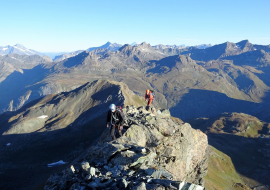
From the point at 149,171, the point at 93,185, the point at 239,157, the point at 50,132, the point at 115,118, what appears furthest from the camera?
the point at 239,157

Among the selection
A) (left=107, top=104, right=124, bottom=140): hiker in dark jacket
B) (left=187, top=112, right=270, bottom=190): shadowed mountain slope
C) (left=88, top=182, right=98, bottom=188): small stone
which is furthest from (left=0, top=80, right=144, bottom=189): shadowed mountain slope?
(left=187, top=112, right=270, bottom=190): shadowed mountain slope

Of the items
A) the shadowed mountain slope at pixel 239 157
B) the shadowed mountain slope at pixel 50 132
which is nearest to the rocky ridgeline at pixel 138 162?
the shadowed mountain slope at pixel 239 157

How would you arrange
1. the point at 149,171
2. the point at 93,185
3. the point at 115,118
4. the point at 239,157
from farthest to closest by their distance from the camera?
1. the point at 239,157
2. the point at 115,118
3. the point at 149,171
4. the point at 93,185

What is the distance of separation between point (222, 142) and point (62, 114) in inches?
4459

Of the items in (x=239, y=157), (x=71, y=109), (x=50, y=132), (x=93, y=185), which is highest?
(x=93, y=185)

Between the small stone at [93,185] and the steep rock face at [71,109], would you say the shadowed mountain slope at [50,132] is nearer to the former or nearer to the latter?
the steep rock face at [71,109]

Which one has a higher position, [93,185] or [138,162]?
[93,185]

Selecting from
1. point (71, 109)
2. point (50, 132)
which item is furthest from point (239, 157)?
point (71, 109)

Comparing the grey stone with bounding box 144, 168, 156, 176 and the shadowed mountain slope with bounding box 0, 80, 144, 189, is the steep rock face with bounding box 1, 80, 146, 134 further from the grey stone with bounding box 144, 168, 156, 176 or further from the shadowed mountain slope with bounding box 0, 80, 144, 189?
the grey stone with bounding box 144, 168, 156, 176

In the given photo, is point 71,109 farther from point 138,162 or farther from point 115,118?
point 138,162

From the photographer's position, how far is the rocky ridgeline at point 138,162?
11.8m

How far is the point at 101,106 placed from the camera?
116938mm

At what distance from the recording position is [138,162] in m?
15.3

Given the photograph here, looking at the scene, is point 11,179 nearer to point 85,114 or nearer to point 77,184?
point 77,184
